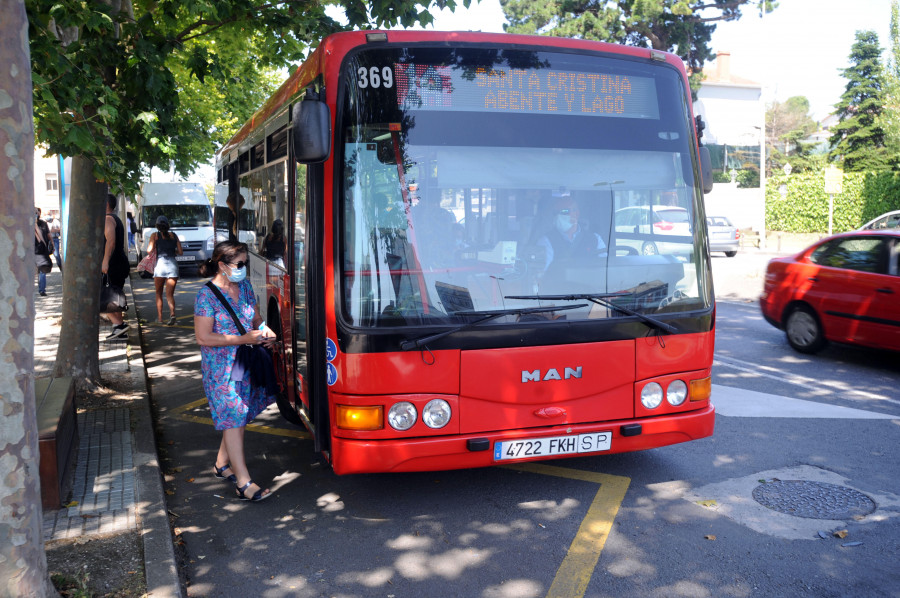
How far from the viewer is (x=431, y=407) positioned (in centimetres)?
465

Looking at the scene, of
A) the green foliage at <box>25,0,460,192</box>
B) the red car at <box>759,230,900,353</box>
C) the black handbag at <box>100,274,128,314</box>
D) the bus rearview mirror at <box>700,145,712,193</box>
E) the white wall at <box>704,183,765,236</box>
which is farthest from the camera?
the white wall at <box>704,183,765,236</box>

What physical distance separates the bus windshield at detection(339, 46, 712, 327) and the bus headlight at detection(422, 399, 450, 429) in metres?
0.48

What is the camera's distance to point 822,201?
1425 inches

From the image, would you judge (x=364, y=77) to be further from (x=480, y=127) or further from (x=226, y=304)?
(x=226, y=304)

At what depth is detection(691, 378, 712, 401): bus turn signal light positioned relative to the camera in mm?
5203

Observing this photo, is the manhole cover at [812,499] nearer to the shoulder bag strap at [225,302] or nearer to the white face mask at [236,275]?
the shoulder bag strap at [225,302]

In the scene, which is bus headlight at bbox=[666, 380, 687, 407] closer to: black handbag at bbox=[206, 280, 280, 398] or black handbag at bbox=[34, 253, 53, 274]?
black handbag at bbox=[206, 280, 280, 398]

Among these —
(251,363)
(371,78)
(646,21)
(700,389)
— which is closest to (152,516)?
(251,363)

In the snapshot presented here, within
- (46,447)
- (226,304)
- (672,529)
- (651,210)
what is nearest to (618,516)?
(672,529)

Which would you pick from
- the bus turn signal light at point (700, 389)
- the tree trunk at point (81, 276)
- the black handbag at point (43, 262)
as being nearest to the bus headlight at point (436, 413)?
the bus turn signal light at point (700, 389)

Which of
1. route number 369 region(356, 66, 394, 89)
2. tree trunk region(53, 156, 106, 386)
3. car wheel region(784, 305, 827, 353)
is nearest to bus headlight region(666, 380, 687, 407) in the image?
route number 369 region(356, 66, 394, 89)

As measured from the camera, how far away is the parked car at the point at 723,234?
27.5 metres

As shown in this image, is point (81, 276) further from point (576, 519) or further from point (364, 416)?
point (576, 519)

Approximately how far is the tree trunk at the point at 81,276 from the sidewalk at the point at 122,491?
0.62 metres
